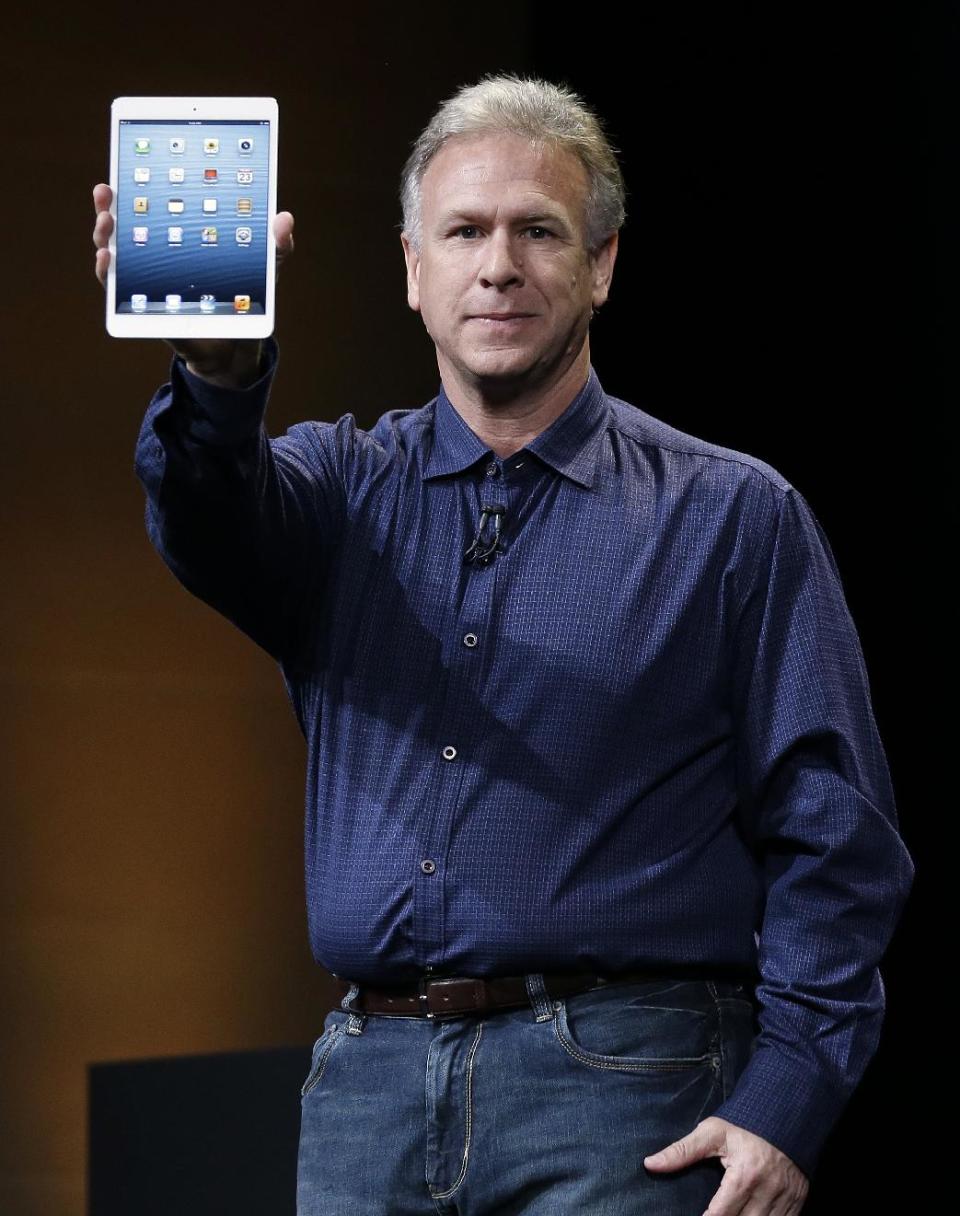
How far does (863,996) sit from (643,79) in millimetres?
1812

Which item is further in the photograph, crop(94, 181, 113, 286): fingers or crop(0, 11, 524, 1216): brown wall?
crop(0, 11, 524, 1216): brown wall

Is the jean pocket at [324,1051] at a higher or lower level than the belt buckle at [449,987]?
lower

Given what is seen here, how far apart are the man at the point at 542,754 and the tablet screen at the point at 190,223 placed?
3 cm

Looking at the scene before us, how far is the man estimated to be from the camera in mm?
1531

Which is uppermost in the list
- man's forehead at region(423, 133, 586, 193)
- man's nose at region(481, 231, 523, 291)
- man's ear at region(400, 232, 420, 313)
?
man's forehead at region(423, 133, 586, 193)

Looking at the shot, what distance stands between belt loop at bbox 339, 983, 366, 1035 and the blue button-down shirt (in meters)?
0.03

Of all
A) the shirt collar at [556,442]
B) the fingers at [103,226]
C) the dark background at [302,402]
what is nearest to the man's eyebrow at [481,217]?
the shirt collar at [556,442]

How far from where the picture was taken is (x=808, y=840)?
1611 mm

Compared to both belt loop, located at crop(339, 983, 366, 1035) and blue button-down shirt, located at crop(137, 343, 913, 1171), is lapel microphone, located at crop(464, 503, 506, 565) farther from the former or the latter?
belt loop, located at crop(339, 983, 366, 1035)

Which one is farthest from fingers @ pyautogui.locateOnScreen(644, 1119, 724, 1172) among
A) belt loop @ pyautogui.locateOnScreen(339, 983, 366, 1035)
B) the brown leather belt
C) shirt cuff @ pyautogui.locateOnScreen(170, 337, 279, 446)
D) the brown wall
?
the brown wall

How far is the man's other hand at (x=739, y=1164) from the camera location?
153 cm

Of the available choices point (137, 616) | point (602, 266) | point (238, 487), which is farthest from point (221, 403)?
point (137, 616)

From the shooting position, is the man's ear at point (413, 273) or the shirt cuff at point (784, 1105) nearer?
the shirt cuff at point (784, 1105)

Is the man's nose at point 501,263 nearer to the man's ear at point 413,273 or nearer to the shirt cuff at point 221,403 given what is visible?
the man's ear at point 413,273
